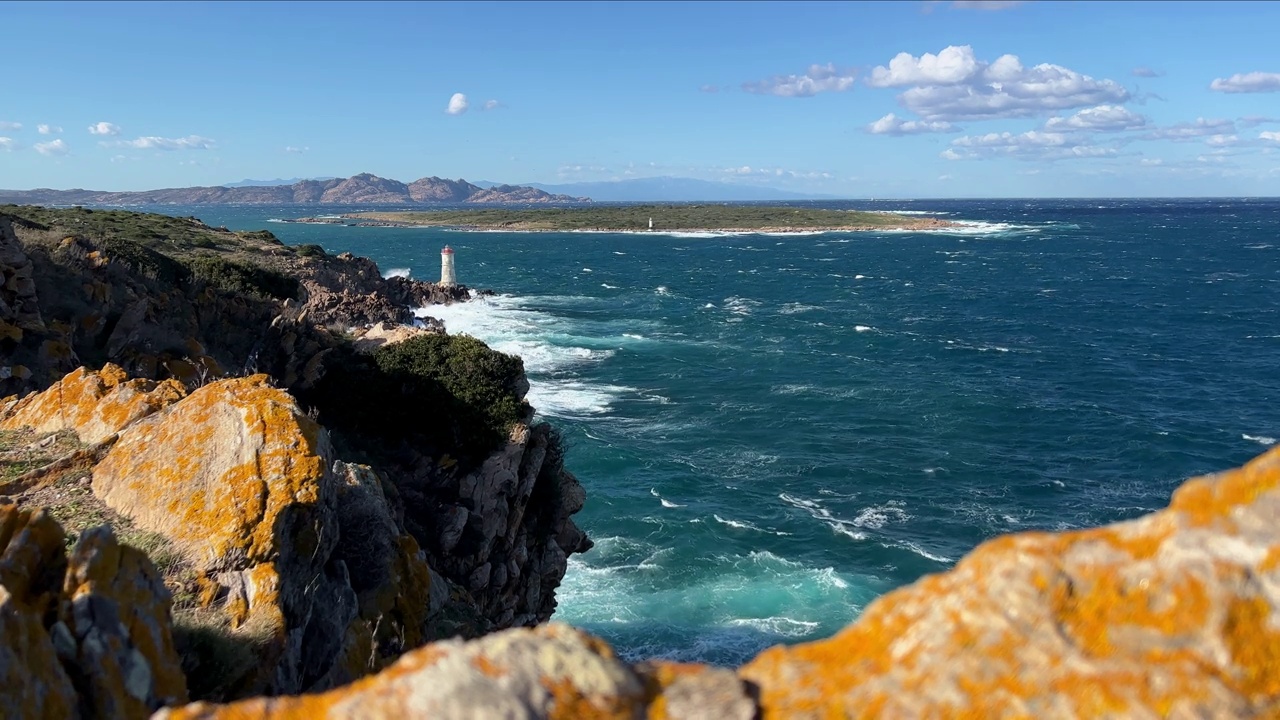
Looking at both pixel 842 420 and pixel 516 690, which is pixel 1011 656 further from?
pixel 842 420

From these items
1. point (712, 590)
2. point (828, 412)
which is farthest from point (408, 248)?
point (712, 590)

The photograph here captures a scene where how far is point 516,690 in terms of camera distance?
4074 millimetres

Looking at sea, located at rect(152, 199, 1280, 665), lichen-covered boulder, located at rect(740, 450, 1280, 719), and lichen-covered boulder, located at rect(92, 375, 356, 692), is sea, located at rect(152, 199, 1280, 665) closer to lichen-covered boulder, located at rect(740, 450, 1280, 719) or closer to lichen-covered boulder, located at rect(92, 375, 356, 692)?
lichen-covered boulder, located at rect(92, 375, 356, 692)

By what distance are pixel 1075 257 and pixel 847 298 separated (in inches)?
2502

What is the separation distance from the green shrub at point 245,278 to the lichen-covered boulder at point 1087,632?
3483 cm

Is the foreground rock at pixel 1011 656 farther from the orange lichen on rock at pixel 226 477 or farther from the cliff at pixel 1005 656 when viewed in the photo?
the orange lichen on rock at pixel 226 477

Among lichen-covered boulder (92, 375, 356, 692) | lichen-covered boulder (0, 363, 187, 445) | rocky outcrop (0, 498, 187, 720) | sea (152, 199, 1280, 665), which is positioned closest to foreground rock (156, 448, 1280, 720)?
rocky outcrop (0, 498, 187, 720)

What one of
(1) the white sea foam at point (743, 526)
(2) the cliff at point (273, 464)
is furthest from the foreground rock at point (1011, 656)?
(1) the white sea foam at point (743, 526)

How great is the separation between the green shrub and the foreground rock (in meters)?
34.1

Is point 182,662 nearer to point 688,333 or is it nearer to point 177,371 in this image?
point 177,371

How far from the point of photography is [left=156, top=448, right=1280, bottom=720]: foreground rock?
12.7ft

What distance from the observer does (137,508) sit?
9648mm

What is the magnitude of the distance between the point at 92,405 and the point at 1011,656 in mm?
12953

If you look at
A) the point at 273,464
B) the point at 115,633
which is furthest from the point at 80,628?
the point at 273,464
